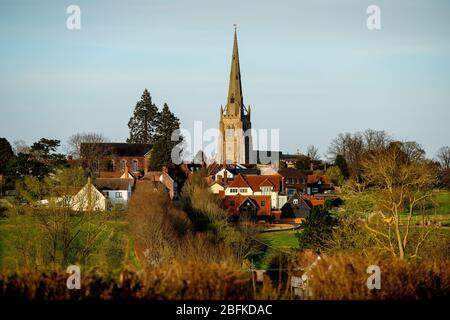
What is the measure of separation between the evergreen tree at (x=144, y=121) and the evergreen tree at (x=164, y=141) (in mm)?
1274

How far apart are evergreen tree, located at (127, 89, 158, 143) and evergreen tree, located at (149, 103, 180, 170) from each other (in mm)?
1274

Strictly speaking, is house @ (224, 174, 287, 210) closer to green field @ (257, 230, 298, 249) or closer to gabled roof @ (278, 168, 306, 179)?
gabled roof @ (278, 168, 306, 179)

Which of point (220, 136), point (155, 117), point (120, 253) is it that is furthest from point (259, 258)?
point (220, 136)

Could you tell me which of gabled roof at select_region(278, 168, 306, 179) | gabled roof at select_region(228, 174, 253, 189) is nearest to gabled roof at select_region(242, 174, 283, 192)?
gabled roof at select_region(228, 174, 253, 189)

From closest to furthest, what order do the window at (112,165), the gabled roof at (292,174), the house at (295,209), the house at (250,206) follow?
the house at (250,206) < the house at (295,209) < the window at (112,165) < the gabled roof at (292,174)

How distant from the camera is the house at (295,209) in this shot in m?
62.2

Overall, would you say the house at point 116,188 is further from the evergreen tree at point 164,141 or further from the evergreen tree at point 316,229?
the evergreen tree at point 316,229

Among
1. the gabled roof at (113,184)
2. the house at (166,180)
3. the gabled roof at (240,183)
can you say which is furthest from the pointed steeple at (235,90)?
the gabled roof at (113,184)

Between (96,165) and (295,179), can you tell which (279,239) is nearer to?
(295,179)

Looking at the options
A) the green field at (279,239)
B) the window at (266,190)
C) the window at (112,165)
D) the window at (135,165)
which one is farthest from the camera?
the window at (135,165)

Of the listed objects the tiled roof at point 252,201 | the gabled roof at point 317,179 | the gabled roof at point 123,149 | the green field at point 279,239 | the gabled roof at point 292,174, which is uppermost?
the gabled roof at point 123,149
